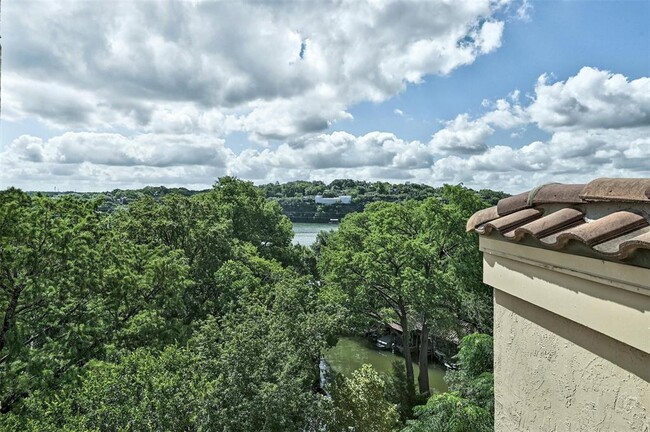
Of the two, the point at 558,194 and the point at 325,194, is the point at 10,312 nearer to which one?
the point at 558,194

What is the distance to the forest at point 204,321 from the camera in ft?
→ 26.0

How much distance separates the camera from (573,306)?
1935 millimetres

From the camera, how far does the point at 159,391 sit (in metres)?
7.60

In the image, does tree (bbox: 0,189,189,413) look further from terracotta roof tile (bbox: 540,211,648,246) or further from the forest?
terracotta roof tile (bbox: 540,211,648,246)

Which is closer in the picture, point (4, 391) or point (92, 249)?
point (4, 391)

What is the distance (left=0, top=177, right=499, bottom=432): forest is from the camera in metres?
7.93

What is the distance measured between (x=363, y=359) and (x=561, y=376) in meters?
22.7

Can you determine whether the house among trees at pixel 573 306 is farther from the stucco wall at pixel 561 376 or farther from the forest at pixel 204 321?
the forest at pixel 204 321

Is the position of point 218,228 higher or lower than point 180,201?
lower

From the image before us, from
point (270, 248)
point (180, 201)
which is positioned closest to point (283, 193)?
point (270, 248)

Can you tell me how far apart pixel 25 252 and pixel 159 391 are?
14.6 ft

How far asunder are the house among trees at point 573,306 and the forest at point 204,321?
651 centimetres

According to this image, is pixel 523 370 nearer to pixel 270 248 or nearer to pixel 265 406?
pixel 265 406

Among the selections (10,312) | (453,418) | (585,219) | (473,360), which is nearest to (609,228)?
(585,219)
